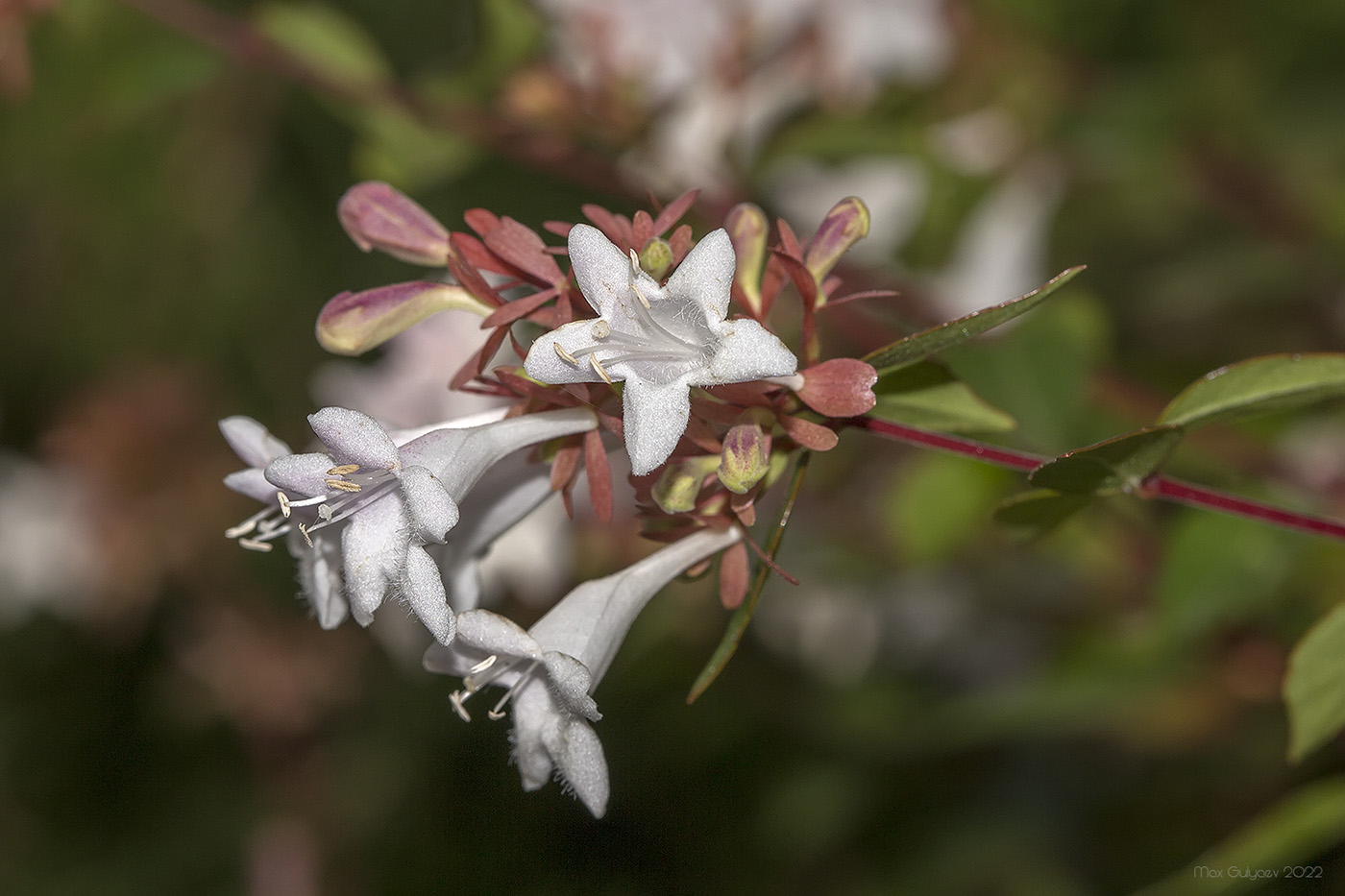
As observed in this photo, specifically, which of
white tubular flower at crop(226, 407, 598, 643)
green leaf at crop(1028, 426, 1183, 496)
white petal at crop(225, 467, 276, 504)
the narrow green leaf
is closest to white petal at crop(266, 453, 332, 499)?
white tubular flower at crop(226, 407, 598, 643)

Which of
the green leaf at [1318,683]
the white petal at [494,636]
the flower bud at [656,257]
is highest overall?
the flower bud at [656,257]

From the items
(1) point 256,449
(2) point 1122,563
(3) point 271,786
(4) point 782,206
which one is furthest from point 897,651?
(1) point 256,449

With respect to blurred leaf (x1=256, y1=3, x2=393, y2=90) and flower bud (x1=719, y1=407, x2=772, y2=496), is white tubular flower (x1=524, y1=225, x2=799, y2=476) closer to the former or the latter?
flower bud (x1=719, y1=407, x2=772, y2=496)

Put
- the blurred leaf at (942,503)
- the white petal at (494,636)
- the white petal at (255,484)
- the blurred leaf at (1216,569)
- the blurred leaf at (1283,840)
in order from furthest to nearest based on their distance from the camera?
the blurred leaf at (942,503), the blurred leaf at (1216,569), the blurred leaf at (1283,840), the white petal at (255,484), the white petal at (494,636)

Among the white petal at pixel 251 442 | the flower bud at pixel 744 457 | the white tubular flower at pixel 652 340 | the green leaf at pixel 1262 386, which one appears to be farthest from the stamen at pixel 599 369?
the green leaf at pixel 1262 386

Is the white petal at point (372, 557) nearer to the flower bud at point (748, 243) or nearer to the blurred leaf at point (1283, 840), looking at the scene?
the flower bud at point (748, 243)

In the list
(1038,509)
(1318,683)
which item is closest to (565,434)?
(1038,509)

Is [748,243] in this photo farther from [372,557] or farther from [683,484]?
[372,557]
